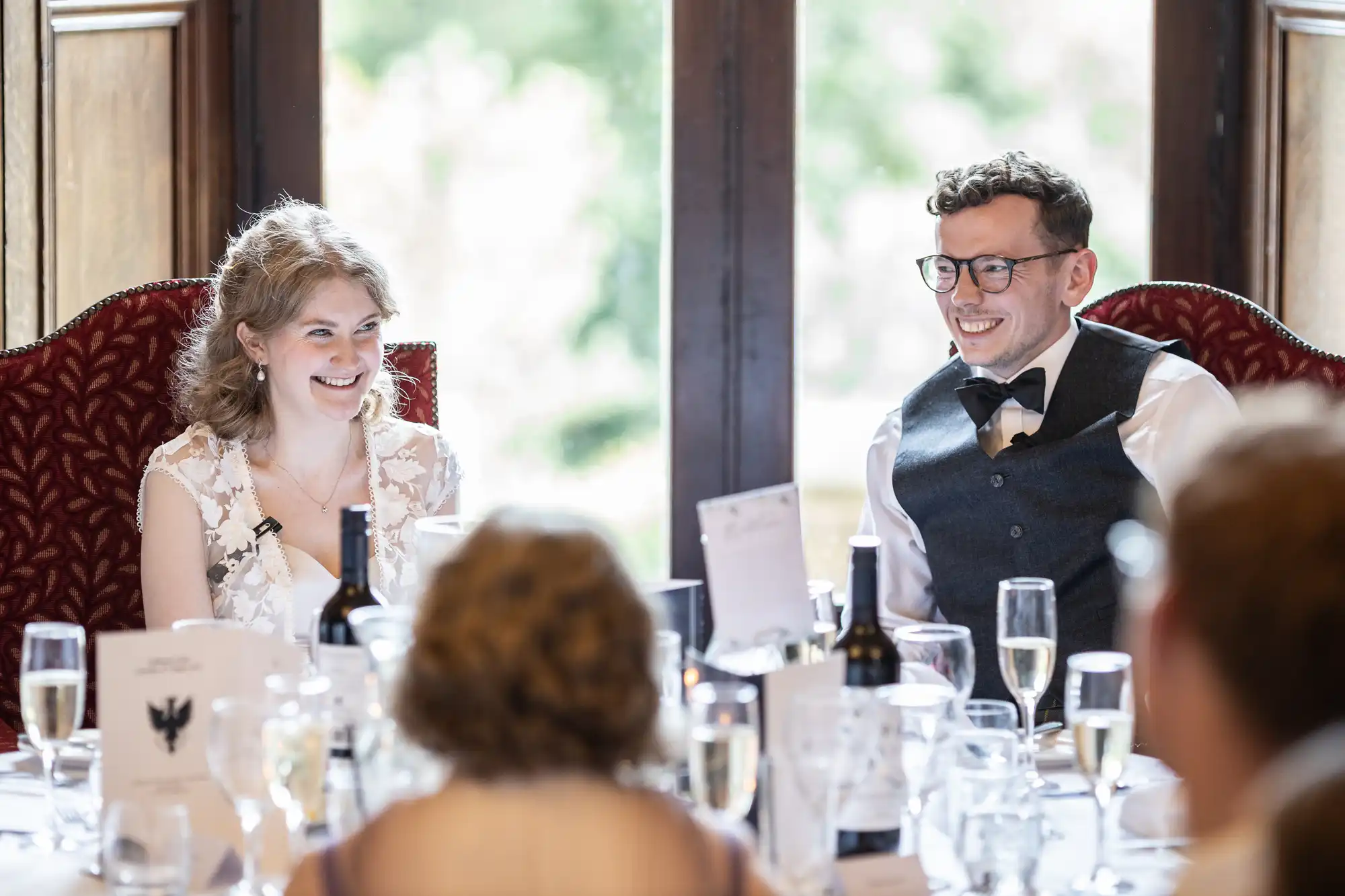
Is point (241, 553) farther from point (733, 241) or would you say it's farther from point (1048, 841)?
point (1048, 841)

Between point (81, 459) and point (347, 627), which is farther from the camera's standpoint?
→ point (81, 459)

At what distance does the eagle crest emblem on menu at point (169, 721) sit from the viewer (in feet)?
5.00

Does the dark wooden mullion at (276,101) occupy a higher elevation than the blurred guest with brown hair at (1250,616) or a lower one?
higher

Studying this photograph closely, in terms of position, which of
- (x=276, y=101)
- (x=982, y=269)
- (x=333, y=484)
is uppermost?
(x=276, y=101)

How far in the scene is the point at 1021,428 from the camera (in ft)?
9.08

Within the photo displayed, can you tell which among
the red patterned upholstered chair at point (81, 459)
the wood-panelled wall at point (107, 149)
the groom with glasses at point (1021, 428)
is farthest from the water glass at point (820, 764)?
the wood-panelled wall at point (107, 149)

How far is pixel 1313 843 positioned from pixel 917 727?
0.97m

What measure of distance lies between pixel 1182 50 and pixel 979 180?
0.97 metres

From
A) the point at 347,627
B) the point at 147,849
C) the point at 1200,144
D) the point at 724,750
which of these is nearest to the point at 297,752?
the point at 147,849

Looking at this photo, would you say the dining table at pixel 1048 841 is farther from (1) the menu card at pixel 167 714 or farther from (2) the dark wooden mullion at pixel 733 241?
(2) the dark wooden mullion at pixel 733 241

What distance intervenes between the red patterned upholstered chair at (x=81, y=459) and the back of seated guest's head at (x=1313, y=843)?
93.8 inches

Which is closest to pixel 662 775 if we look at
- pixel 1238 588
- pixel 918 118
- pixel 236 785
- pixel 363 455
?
pixel 236 785

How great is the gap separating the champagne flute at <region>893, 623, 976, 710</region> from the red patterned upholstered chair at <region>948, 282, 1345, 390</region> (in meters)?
1.19

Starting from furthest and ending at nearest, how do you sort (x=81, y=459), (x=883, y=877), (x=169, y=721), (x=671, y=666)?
(x=81, y=459) → (x=671, y=666) → (x=169, y=721) → (x=883, y=877)
